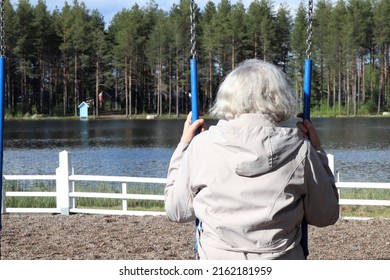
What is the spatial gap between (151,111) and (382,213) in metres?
62.4

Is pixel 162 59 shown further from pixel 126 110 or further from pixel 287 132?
pixel 287 132

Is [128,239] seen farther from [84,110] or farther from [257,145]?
[84,110]

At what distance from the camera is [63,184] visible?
9.65 m

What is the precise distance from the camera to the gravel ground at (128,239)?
6.60 metres

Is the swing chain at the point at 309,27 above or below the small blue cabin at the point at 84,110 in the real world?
above

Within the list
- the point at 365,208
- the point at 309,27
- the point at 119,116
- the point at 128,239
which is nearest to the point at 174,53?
the point at 119,116

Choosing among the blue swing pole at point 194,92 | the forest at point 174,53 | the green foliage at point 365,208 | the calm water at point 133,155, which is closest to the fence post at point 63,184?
the green foliage at point 365,208

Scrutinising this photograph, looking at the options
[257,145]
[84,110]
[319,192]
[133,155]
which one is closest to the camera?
[257,145]

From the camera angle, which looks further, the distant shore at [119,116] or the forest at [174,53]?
the distant shore at [119,116]

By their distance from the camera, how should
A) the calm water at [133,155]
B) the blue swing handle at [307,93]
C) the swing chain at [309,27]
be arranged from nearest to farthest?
the blue swing handle at [307,93] → the swing chain at [309,27] → the calm water at [133,155]

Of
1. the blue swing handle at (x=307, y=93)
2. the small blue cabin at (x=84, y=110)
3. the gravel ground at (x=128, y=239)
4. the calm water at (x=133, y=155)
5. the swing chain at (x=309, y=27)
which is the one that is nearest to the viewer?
the blue swing handle at (x=307, y=93)

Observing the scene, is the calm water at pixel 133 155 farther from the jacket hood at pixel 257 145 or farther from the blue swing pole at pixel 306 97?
the jacket hood at pixel 257 145

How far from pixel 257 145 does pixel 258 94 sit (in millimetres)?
216
